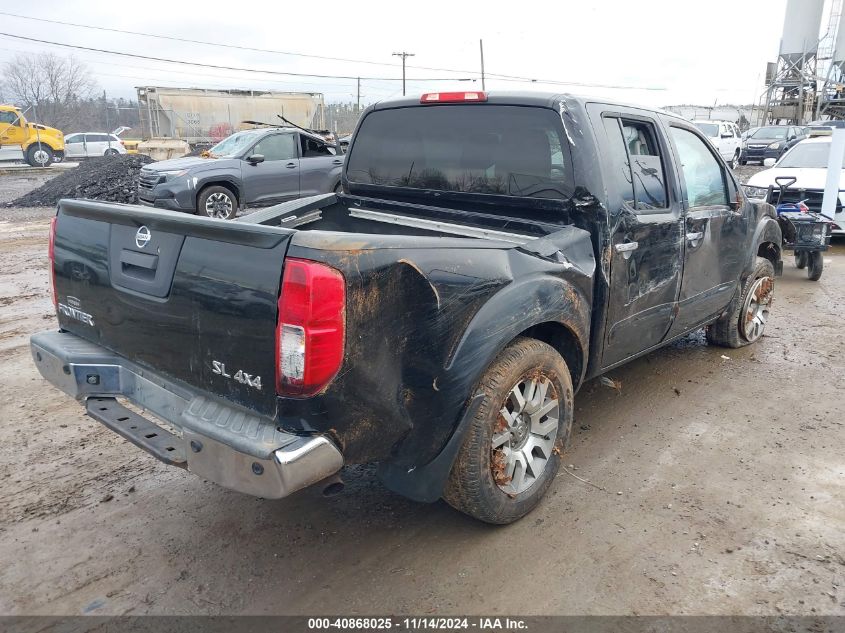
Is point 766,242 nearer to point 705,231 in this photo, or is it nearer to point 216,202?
point 705,231

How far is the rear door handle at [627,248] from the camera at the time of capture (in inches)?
141

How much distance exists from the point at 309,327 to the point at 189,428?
649 mm

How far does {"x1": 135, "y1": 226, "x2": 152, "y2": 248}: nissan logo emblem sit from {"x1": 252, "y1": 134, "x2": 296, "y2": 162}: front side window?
1009 cm

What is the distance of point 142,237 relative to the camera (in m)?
2.75

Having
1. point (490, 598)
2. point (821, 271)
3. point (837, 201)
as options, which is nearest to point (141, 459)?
point (490, 598)

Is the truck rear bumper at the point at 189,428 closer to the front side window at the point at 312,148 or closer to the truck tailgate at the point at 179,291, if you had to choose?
the truck tailgate at the point at 179,291

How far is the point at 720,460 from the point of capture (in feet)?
12.5

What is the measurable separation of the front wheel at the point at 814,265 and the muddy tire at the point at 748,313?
127 inches

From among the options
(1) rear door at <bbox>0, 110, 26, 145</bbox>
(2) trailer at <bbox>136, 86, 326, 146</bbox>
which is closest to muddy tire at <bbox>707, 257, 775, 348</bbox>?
(1) rear door at <bbox>0, 110, 26, 145</bbox>

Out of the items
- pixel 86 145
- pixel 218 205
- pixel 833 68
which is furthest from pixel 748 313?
pixel 833 68

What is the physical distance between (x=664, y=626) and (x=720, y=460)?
5.16 feet

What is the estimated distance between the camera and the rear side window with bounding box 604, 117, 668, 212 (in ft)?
12.1

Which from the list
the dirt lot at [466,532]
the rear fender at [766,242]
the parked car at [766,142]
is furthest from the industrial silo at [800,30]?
the dirt lot at [466,532]

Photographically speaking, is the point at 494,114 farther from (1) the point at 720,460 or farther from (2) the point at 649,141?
(1) the point at 720,460
